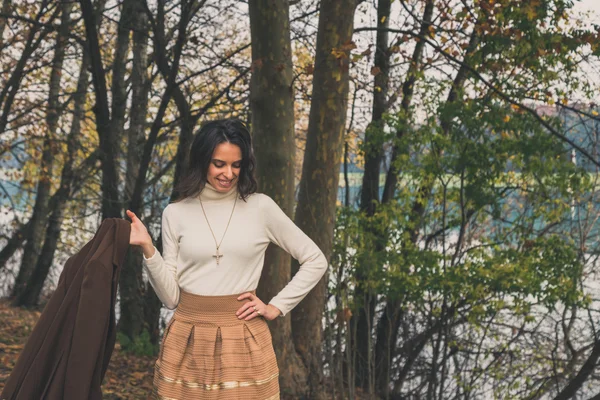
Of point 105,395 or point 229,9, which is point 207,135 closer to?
point 105,395

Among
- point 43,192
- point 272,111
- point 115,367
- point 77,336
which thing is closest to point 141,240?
point 77,336

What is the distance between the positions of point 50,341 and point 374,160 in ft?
30.2

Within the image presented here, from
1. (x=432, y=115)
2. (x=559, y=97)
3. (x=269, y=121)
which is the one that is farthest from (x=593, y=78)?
(x=269, y=121)

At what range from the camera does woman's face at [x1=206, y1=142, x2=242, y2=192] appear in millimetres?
3369

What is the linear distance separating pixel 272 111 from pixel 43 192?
30.0ft

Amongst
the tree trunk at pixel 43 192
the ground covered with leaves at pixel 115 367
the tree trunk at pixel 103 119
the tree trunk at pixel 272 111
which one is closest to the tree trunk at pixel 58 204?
the tree trunk at pixel 43 192

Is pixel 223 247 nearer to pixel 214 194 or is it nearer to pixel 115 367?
pixel 214 194

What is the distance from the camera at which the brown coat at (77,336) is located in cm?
298

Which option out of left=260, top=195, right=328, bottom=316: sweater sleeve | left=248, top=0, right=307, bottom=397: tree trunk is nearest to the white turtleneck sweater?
left=260, top=195, right=328, bottom=316: sweater sleeve

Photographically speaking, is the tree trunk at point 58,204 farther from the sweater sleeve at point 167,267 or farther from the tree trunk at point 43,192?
the sweater sleeve at point 167,267

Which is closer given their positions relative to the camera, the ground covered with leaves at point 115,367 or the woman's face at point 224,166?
the woman's face at point 224,166

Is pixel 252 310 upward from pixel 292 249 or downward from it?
downward

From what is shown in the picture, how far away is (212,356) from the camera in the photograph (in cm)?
332

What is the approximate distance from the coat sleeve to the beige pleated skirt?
36 centimetres
